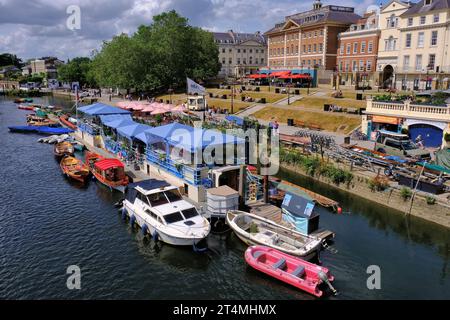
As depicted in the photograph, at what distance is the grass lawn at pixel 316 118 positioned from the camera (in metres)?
50.1

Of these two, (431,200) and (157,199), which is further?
(431,200)

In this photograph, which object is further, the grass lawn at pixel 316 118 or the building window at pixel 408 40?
the building window at pixel 408 40

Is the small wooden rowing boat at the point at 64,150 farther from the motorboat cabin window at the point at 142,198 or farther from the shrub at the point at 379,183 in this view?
the shrub at the point at 379,183

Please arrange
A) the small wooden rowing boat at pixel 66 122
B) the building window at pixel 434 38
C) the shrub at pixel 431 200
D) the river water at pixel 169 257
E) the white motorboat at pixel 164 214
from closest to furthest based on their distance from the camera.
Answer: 1. the river water at pixel 169 257
2. the white motorboat at pixel 164 214
3. the shrub at pixel 431 200
4. the building window at pixel 434 38
5. the small wooden rowing boat at pixel 66 122

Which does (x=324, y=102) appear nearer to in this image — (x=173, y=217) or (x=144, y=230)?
(x=173, y=217)

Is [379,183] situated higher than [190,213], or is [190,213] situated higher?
[379,183]

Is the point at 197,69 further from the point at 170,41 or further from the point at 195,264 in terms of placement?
the point at 195,264

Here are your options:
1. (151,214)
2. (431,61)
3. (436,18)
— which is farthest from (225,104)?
(151,214)

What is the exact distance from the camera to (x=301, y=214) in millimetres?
23266

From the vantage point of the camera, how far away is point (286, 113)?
6206 cm

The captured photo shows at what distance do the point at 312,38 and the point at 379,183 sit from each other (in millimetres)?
73336

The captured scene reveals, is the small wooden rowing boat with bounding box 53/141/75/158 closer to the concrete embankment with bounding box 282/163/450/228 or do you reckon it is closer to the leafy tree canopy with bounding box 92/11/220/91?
the concrete embankment with bounding box 282/163/450/228

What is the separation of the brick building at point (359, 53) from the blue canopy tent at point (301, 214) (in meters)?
56.0

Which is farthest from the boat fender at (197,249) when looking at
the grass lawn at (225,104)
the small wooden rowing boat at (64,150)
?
Result: the grass lawn at (225,104)
